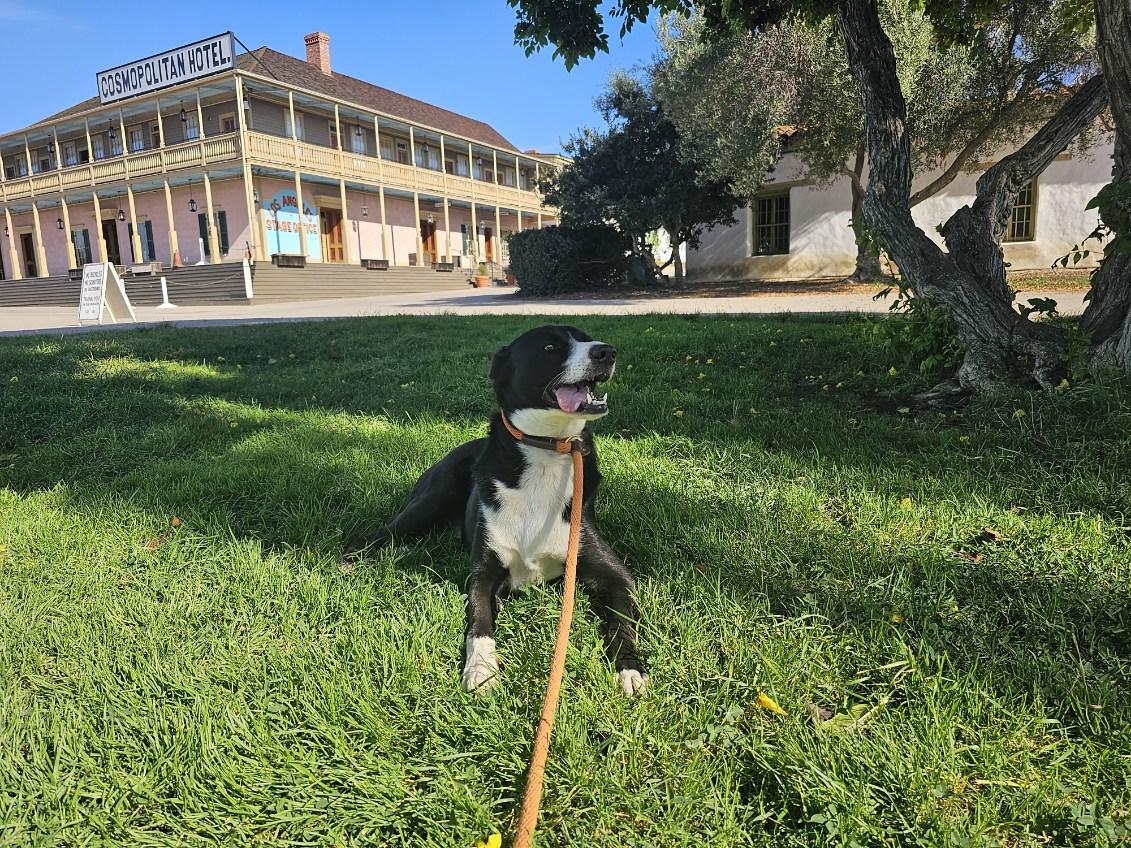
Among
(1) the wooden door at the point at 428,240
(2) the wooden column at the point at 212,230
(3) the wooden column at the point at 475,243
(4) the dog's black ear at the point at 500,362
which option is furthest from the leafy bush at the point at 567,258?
(4) the dog's black ear at the point at 500,362

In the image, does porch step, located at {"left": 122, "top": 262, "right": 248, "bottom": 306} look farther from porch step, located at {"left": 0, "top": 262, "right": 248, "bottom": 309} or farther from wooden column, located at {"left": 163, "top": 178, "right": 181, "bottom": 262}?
wooden column, located at {"left": 163, "top": 178, "right": 181, "bottom": 262}

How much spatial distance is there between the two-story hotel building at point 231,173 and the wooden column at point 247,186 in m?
0.05

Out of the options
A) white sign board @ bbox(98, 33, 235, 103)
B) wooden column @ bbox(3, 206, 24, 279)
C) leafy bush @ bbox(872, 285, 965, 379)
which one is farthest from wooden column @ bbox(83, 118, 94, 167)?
leafy bush @ bbox(872, 285, 965, 379)

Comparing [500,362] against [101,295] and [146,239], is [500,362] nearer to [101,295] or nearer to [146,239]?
[101,295]

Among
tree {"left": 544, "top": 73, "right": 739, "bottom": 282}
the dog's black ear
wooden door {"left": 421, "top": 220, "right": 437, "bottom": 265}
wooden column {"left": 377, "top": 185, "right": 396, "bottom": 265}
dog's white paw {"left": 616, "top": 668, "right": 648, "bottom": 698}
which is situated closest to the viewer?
dog's white paw {"left": 616, "top": 668, "right": 648, "bottom": 698}

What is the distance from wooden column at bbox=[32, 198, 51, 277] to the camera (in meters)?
30.5

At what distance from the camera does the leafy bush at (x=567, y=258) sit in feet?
63.1

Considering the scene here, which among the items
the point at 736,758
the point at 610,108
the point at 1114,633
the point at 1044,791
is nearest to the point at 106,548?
the point at 736,758

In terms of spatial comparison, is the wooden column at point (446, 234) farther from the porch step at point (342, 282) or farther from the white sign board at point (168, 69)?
the white sign board at point (168, 69)

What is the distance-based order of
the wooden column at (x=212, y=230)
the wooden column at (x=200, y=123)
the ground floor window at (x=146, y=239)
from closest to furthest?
the wooden column at (x=212, y=230) → the wooden column at (x=200, y=123) → the ground floor window at (x=146, y=239)

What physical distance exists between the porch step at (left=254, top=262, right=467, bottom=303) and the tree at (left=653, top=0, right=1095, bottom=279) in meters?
14.2

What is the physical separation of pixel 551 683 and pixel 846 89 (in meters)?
15.3

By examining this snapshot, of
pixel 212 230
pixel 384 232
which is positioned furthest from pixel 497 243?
pixel 212 230

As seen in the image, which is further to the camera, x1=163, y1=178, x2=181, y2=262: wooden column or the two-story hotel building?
x1=163, y1=178, x2=181, y2=262: wooden column
